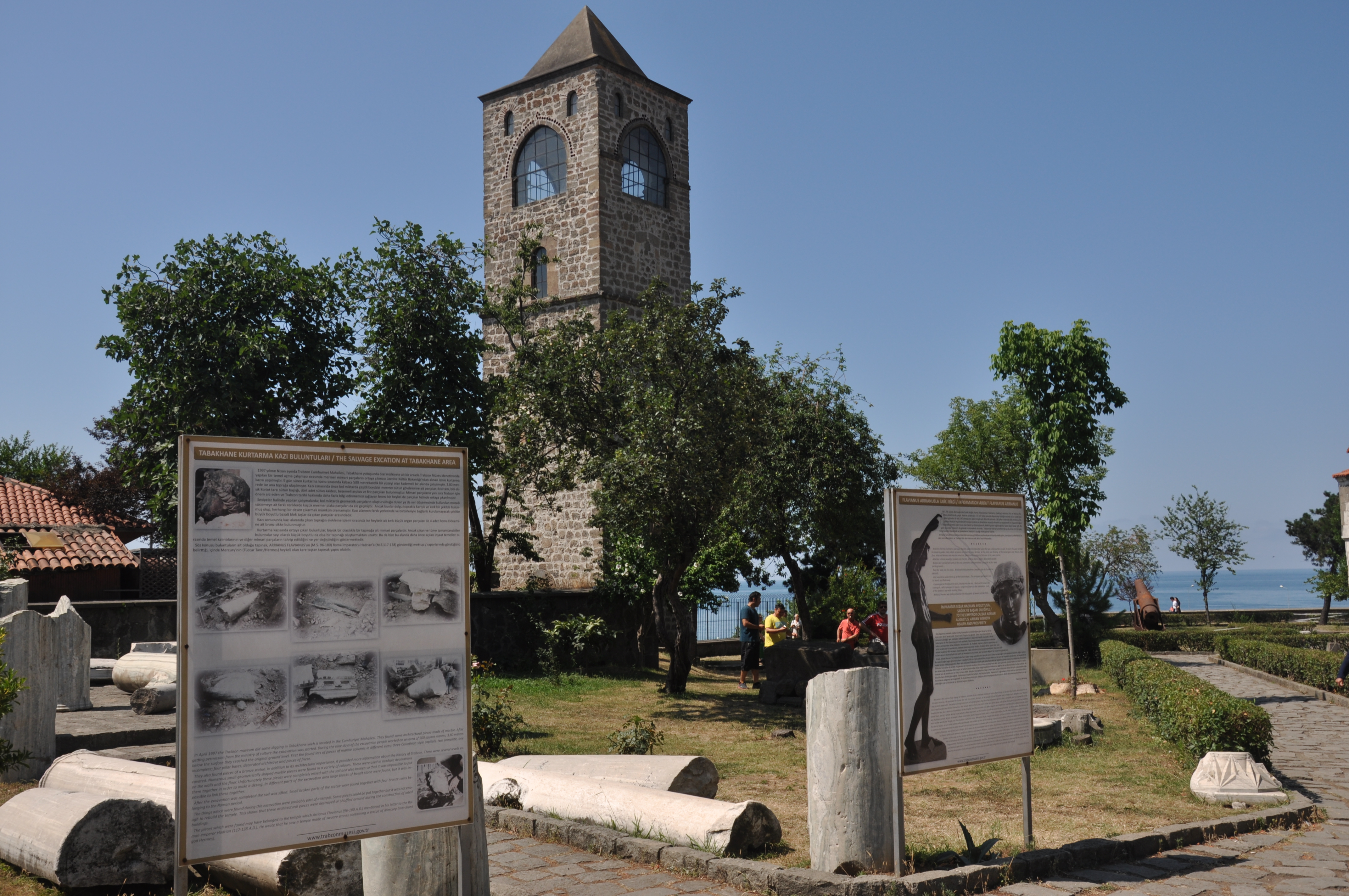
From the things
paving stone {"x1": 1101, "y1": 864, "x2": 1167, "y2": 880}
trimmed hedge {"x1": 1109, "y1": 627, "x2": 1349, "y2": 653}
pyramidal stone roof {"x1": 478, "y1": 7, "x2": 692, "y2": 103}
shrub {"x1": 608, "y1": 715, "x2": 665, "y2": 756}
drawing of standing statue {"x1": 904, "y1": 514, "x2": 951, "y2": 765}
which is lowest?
trimmed hedge {"x1": 1109, "y1": 627, "x2": 1349, "y2": 653}

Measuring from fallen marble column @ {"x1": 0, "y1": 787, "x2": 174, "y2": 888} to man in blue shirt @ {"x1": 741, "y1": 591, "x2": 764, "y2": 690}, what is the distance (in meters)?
13.0

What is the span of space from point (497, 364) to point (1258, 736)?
2323 cm

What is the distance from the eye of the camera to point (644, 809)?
23.3 feet

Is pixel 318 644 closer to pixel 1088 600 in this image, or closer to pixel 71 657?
pixel 71 657

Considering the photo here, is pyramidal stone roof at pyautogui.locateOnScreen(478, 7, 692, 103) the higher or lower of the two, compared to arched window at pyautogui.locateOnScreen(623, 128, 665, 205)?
higher

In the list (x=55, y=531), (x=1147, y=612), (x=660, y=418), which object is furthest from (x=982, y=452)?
(x=55, y=531)

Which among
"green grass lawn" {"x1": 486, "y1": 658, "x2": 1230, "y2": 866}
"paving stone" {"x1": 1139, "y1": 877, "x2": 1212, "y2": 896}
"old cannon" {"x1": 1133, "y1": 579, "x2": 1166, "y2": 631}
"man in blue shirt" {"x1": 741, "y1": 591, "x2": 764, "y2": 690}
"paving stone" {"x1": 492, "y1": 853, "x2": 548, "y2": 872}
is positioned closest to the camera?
"paving stone" {"x1": 1139, "y1": 877, "x2": 1212, "y2": 896}

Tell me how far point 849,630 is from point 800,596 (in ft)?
33.7

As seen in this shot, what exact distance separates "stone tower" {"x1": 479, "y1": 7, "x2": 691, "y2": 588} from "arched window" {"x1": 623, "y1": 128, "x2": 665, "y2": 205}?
0.11 ft

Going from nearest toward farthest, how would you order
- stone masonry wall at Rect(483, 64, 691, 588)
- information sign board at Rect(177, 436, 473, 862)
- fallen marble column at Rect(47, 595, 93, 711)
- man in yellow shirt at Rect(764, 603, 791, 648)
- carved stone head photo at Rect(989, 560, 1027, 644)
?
information sign board at Rect(177, 436, 473, 862)
carved stone head photo at Rect(989, 560, 1027, 644)
fallen marble column at Rect(47, 595, 93, 711)
man in yellow shirt at Rect(764, 603, 791, 648)
stone masonry wall at Rect(483, 64, 691, 588)

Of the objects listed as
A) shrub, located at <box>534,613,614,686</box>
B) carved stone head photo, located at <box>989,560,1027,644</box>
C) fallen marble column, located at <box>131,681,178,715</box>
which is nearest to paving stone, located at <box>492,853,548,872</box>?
carved stone head photo, located at <box>989,560,1027,644</box>

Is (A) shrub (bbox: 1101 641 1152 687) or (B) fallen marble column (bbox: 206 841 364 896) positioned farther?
(A) shrub (bbox: 1101 641 1152 687)

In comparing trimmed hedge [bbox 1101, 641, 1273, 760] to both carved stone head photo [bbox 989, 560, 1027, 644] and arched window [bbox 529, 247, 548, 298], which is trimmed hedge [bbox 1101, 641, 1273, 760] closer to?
carved stone head photo [bbox 989, 560, 1027, 644]

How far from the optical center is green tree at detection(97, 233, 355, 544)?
1966 centimetres
